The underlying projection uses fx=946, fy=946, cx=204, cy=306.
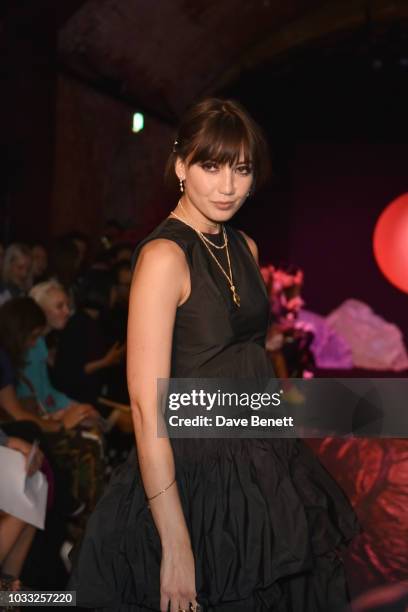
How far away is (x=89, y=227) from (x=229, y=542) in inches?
307

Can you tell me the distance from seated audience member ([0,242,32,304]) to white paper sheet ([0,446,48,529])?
241 cm

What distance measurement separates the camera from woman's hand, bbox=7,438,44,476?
3.14m

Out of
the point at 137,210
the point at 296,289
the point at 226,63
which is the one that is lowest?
the point at 296,289

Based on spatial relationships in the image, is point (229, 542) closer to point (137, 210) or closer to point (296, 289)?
point (296, 289)

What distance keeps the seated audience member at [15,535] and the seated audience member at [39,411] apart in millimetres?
457

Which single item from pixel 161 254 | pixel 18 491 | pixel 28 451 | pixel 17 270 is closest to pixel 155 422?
pixel 161 254

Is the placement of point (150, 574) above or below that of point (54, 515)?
below

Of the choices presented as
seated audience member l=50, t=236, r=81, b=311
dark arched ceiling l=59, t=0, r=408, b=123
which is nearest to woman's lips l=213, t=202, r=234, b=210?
seated audience member l=50, t=236, r=81, b=311

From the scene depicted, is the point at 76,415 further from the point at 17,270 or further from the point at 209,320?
the point at 209,320

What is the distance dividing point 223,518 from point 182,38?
30.0 feet

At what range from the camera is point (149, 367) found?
5.43ft

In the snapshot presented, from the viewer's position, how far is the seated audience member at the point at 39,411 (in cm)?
387

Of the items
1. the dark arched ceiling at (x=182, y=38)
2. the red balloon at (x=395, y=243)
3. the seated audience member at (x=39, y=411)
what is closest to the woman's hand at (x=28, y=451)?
the seated audience member at (x=39, y=411)

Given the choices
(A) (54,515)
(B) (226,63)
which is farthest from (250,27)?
(A) (54,515)
